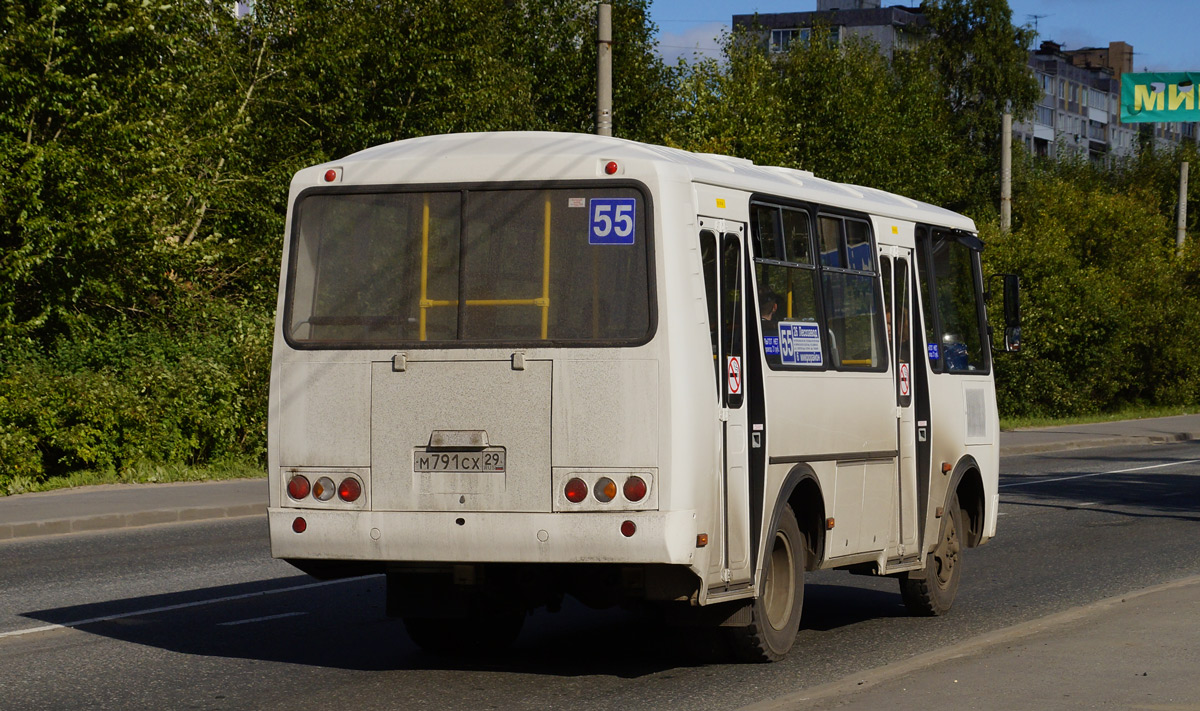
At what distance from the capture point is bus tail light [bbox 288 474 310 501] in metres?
8.60

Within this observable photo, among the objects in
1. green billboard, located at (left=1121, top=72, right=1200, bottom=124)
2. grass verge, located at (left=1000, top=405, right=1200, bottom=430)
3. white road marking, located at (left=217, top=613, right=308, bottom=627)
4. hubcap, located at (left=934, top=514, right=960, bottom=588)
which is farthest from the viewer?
grass verge, located at (left=1000, top=405, right=1200, bottom=430)

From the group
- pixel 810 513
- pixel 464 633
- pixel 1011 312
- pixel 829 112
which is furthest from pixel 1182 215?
pixel 464 633

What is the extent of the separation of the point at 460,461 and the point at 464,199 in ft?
4.32

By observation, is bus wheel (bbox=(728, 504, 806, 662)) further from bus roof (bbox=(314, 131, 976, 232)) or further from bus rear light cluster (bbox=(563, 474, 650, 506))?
bus roof (bbox=(314, 131, 976, 232))

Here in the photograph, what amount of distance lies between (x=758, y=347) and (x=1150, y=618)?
115 inches

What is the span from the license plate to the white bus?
0.4 inches

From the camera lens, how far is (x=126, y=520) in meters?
17.7

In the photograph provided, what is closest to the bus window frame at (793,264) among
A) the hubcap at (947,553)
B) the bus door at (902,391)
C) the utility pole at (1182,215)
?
the bus door at (902,391)

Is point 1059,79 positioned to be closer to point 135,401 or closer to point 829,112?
point 829,112

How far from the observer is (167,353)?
23.6 metres

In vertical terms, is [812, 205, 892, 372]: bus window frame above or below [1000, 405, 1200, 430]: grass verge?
above

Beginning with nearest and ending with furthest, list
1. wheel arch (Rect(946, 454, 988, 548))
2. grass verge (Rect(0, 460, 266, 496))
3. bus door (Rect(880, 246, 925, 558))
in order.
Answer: bus door (Rect(880, 246, 925, 558))
wheel arch (Rect(946, 454, 988, 548))
grass verge (Rect(0, 460, 266, 496))

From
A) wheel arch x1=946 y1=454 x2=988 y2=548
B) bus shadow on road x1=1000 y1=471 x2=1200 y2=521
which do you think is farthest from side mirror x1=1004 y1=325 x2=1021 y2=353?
bus shadow on road x1=1000 y1=471 x2=1200 y2=521

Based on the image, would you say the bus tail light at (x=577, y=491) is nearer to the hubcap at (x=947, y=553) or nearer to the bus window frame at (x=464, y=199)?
the bus window frame at (x=464, y=199)
